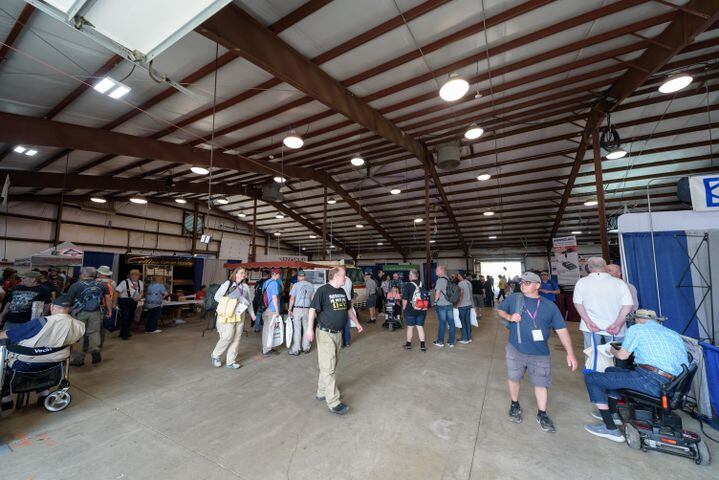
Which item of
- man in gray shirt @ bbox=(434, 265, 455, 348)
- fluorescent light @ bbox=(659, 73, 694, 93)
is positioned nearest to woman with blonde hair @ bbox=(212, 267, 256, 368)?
man in gray shirt @ bbox=(434, 265, 455, 348)

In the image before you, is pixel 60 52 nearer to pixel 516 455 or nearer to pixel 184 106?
pixel 184 106

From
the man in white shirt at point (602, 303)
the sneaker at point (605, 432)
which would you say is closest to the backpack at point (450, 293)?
the man in white shirt at point (602, 303)

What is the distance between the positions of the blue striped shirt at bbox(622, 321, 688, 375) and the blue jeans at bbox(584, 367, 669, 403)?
107 mm

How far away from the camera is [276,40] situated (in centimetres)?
449

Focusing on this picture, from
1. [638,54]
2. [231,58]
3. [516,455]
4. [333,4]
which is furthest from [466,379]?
[638,54]

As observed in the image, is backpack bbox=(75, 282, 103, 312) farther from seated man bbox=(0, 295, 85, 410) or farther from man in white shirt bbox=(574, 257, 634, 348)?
man in white shirt bbox=(574, 257, 634, 348)

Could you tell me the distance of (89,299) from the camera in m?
4.55

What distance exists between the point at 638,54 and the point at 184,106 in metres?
9.80

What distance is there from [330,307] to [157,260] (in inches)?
379

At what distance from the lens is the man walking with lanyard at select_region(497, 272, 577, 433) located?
8.73 feet

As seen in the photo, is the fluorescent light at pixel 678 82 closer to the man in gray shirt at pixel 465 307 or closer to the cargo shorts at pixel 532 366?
the man in gray shirt at pixel 465 307

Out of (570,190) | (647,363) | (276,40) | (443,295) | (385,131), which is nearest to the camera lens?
(647,363)

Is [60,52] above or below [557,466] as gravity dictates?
above

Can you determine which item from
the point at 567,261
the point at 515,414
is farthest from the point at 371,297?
the point at 567,261
